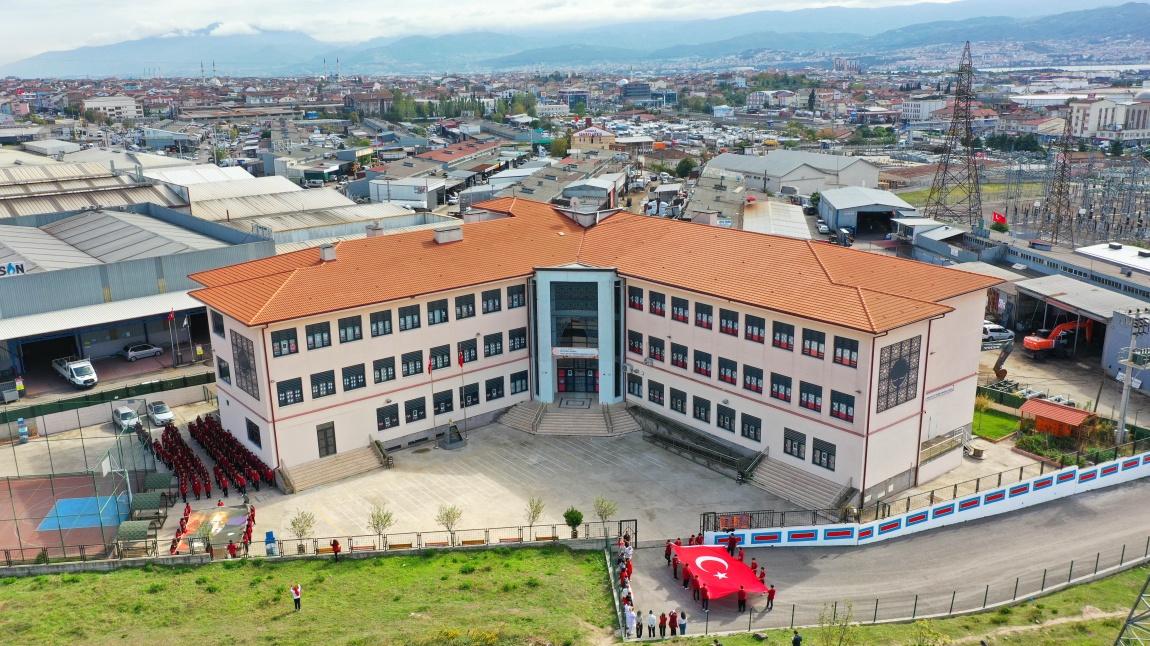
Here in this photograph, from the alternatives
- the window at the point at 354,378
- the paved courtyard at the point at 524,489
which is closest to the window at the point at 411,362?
the window at the point at 354,378

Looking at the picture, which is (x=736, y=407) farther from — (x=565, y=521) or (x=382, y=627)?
(x=382, y=627)

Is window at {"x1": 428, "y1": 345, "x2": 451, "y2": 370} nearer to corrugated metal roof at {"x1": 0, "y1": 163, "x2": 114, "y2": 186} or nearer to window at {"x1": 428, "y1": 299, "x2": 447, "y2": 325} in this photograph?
window at {"x1": 428, "y1": 299, "x2": 447, "y2": 325}

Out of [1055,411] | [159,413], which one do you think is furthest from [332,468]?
[1055,411]

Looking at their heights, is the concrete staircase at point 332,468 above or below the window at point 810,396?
below

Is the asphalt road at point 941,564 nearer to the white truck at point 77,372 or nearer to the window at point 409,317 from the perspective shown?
the window at point 409,317

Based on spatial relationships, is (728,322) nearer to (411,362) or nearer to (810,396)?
(810,396)

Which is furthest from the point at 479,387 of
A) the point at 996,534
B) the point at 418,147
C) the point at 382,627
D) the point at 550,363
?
the point at 418,147
